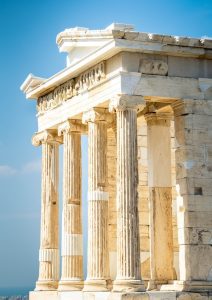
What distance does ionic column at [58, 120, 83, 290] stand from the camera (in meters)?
34.8

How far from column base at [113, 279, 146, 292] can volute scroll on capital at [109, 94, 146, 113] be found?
19.9ft

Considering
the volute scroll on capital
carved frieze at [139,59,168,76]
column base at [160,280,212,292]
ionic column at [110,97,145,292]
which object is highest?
carved frieze at [139,59,168,76]

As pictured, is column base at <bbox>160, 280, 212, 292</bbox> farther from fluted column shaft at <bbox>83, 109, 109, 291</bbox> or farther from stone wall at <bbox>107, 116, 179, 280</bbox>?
stone wall at <bbox>107, 116, 179, 280</bbox>

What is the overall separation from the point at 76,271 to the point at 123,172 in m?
6.22

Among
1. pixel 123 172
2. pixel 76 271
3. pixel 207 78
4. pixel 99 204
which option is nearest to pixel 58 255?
pixel 76 271

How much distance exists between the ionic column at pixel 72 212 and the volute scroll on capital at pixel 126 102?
16.6ft

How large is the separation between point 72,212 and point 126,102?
6.48m

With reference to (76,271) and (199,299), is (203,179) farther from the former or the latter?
(76,271)

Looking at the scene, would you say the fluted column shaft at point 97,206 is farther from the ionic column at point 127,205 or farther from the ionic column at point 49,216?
the ionic column at point 49,216

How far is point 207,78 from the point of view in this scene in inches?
1265

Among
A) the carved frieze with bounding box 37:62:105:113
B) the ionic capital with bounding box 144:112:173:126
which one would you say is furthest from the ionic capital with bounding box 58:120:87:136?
the ionic capital with bounding box 144:112:173:126

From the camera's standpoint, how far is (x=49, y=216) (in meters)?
37.7

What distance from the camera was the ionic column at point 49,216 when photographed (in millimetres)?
37344

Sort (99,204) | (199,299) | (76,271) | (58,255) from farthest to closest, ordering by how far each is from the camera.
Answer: (58,255) → (76,271) → (99,204) → (199,299)
